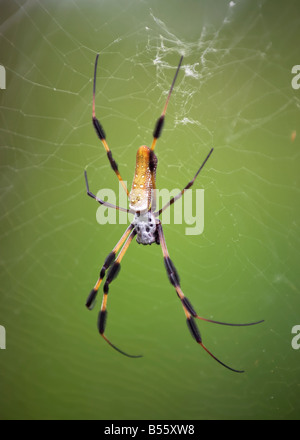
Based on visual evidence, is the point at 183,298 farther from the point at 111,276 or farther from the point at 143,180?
the point at 143,180

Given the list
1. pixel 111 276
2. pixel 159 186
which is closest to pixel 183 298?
pixel 111 276

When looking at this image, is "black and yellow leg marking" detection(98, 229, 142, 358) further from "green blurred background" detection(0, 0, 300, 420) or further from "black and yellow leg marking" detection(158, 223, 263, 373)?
"green blurred background" detection(0, 0, 300, 420)

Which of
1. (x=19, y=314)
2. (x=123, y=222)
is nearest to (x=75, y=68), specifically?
(x=123, y=222)

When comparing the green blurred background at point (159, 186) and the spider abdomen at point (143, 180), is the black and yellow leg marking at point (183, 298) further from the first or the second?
the green blurred background at point (159, 186)

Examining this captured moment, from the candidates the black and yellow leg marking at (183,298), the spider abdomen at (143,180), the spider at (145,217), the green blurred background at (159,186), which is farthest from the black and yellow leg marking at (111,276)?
the green blurred background at (159,186)

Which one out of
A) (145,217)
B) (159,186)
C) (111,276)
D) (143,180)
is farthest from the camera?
(159,186)

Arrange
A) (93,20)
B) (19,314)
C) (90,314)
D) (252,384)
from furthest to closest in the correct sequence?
1. (19,314)
2. (90,314)
3. (252,384)
4. (93,20)

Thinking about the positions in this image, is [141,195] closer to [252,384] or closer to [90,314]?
[90,314]

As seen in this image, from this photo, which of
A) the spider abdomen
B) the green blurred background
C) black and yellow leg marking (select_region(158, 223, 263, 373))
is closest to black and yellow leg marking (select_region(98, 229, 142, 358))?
black and yellow leg marking (select_region(158, 223, 263, 373))
